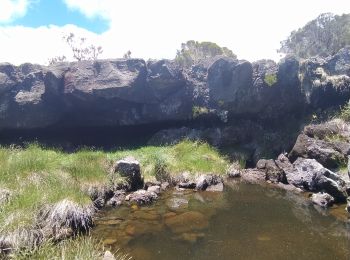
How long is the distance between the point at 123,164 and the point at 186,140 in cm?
712

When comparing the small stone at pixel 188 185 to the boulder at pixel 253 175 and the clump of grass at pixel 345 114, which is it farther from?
the clump of grass at pixel 345 114

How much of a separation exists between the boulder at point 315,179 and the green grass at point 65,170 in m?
3.70

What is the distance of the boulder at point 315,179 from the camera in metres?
15.8

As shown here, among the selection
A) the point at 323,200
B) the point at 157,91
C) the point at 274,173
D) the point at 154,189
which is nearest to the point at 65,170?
the point at 154,189

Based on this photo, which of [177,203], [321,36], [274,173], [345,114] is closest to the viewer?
[177,203]

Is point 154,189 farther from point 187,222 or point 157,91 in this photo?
point 157,91

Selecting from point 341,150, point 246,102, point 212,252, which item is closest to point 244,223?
point 212,252

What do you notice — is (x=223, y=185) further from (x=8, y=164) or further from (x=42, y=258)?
(x=42, y=258)

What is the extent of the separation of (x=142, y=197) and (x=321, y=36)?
150 feet

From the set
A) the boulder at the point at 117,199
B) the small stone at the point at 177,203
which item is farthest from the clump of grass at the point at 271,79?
the boulder at the point at 117,199

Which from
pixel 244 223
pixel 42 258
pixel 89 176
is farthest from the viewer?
pixel 89 176

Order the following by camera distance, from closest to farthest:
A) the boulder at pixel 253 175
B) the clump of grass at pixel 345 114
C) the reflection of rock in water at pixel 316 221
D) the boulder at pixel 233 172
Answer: the reflection of rock in water at pixel 316 221 < the boulder at pixel 253 175 < the boulder at pixel 233 172 < the clump of grass at pixel 345 114

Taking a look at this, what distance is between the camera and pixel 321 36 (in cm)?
5306

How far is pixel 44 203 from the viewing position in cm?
1170
